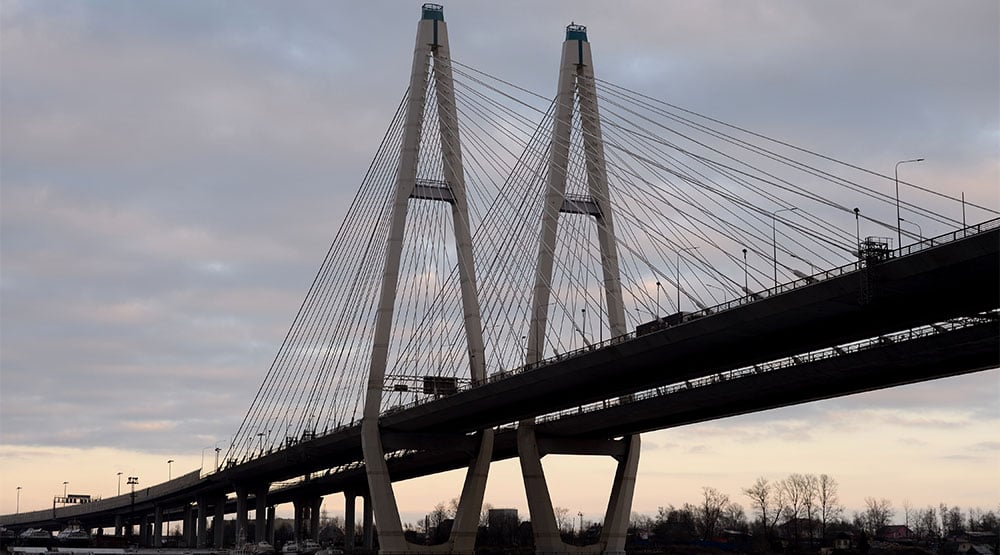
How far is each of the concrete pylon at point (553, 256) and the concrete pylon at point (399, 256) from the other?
3.48m

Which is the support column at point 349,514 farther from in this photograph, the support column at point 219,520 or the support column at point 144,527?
the support column at point 144,527

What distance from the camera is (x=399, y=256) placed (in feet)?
229

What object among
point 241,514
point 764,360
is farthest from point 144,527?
point 764,360

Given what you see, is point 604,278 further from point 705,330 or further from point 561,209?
point 705,330

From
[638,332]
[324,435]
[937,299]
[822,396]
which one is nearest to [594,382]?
[638,332]

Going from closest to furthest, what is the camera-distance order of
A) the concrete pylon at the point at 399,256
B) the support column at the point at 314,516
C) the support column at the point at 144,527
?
the concrete pylon at the point at 399,256
the support column at the point at 314,516
the support column at the point at 144,527

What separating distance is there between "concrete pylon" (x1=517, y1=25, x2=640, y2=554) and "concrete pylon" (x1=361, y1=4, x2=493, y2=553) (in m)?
3.48

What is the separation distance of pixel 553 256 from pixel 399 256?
8387 millimetres

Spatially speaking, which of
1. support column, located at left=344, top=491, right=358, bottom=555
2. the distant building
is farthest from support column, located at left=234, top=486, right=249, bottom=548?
the distant building

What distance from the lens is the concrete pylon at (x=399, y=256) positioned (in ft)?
228

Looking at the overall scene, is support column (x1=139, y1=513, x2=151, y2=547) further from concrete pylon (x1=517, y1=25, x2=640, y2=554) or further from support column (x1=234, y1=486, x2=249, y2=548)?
concrete pylon (x1=517, y1=25, x2=640, y2=554)

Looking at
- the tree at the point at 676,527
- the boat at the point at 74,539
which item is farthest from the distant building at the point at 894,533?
the boat at the point at 74,539

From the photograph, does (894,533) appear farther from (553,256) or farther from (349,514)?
(553,256)

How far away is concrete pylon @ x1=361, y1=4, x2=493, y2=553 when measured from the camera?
69.4 metres
